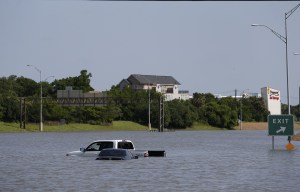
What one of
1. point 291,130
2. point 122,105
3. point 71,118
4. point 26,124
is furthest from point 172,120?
point 291,130

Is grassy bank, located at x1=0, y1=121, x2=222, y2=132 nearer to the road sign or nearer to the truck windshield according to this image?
the road sign

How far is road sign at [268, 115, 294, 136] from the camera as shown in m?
54.6

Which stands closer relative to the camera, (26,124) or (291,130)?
(291,130)

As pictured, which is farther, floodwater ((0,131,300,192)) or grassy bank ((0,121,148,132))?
grassy bank ((0,121,148,132))

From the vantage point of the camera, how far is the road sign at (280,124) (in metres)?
54.6

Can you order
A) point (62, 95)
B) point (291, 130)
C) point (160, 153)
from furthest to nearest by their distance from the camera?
point (62, 95) → point (291, 130) → point (160, 153)

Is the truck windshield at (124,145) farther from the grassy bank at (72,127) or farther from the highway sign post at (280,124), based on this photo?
the grassy bank at (72,127)

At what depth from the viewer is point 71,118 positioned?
163125 millimetres

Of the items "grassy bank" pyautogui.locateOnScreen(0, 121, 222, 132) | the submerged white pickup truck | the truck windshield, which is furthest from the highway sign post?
"grassy bank" pyautogui.locateOnScreen(0, 121, 222, 132)

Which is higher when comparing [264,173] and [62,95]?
[62,95]

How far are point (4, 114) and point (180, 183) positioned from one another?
121262mm

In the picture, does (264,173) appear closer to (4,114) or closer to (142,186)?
(142,186)

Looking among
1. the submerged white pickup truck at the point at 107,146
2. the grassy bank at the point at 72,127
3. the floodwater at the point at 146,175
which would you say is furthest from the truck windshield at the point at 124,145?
the grassy bank at the point at 72,127

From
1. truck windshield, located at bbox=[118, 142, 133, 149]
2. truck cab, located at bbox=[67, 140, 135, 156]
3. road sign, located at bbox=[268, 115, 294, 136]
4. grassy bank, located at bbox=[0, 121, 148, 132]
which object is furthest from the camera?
grassy bank, located at bbox=[0, 121, 148, 132]
